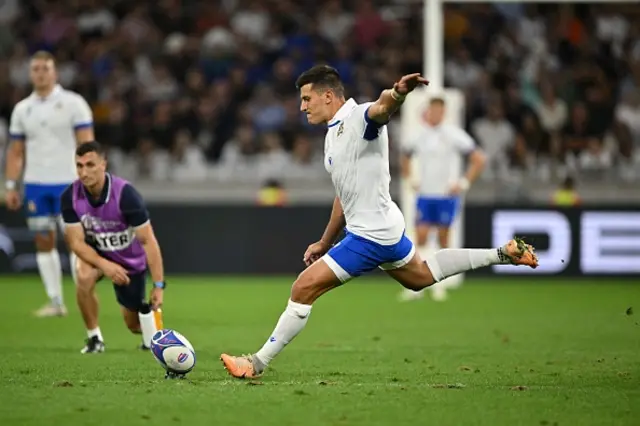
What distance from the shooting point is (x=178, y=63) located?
24.0 m

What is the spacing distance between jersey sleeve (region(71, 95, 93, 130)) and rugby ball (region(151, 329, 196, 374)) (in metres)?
5.77

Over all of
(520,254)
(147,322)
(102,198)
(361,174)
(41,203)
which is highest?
(361,174)

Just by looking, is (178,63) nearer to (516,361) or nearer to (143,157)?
(143,157)

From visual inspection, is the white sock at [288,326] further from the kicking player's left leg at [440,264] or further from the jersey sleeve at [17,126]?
the jersey sleeve at [17,126]

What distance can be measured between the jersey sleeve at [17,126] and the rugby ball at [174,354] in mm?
6303

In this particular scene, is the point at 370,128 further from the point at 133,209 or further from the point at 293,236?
the point at 293,236

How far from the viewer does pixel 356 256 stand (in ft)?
28.7

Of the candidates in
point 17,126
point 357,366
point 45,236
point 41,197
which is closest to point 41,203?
point 41,197

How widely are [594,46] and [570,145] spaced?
2.65 meters

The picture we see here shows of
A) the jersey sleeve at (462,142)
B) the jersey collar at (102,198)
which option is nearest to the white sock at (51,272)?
the jersey collar at (102,198)

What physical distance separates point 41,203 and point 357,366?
19.0 ft

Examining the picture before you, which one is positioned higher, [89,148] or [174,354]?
[89,148]

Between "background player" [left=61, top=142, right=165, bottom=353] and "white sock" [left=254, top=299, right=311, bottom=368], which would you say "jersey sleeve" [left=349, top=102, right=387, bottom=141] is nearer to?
"white sock" [left=254, top=299, right=311, bottom=368]

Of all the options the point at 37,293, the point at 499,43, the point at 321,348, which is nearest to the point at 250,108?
the point at 499,43
